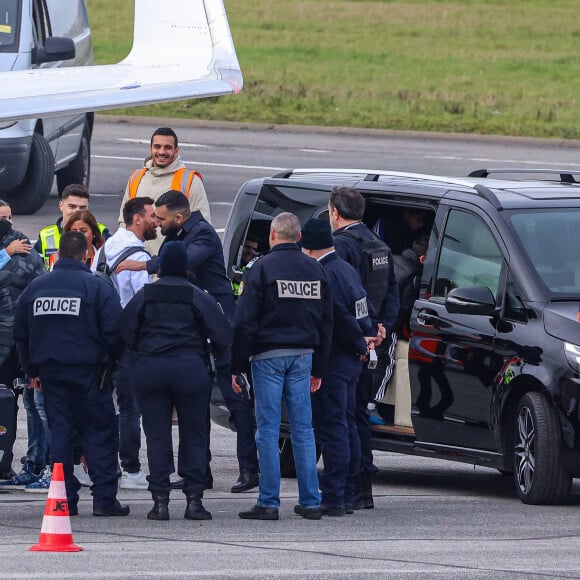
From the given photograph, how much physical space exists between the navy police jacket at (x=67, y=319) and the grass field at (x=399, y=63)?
22223 millimetres

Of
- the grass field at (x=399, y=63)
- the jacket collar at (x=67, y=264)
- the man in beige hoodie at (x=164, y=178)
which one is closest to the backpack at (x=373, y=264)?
the jacket collar at (x=67, y=264)

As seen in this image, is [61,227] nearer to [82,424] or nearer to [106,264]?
[106,264]

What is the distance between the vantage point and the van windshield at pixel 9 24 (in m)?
16.2

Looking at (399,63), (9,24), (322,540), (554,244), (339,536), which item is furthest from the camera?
(399,63)

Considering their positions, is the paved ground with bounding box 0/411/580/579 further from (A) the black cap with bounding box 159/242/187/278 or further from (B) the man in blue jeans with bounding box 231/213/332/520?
(A) the black cap with bounding box 159/242/187/278

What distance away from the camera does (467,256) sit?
11383mm

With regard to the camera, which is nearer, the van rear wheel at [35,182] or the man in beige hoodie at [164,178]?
the man in beige hoodie at [164,178]

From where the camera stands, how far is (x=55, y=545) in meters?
8.97

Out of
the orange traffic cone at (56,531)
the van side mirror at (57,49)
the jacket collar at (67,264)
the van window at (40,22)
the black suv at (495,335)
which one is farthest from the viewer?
the van window at (40,22)

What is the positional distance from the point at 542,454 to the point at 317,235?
1.87 metres

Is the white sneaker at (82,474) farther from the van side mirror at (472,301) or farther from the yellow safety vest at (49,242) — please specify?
the van side mirror at (472,301)

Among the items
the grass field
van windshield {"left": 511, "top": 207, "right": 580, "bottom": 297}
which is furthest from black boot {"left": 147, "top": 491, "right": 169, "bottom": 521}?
the grass field

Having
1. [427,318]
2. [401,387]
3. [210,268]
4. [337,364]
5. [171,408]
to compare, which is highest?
[210,268]

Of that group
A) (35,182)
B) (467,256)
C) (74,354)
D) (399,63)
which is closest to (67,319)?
(74,354)
